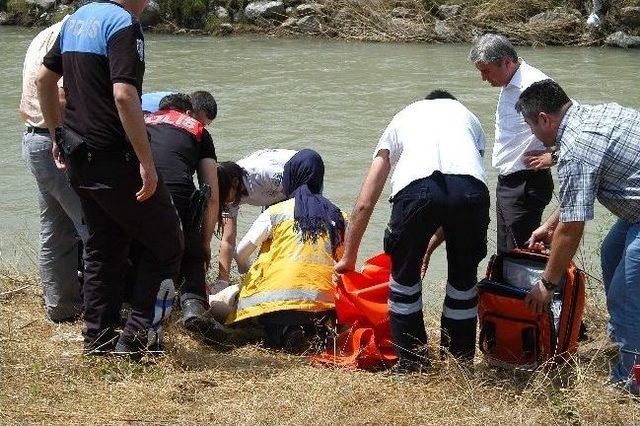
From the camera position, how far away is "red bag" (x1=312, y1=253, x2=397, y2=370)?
14.8ft

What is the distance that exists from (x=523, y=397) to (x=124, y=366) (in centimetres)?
173

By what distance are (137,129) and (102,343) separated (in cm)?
106

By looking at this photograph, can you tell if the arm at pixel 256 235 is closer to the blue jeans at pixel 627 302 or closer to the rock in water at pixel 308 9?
the blue jeans at pixel 627 302

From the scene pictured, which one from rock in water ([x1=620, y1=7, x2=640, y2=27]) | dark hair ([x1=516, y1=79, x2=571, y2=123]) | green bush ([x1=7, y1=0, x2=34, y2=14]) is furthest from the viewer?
green bush ([x1=7, y1=0, x2=34, y2=14])

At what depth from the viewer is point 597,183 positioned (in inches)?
151

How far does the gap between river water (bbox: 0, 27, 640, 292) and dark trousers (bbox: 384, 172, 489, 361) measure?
2.56 meters

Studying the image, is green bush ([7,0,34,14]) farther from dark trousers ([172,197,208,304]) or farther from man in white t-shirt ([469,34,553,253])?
man in white t-shirt ([469,34,553,253])

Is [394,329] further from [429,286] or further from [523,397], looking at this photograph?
[429,286]

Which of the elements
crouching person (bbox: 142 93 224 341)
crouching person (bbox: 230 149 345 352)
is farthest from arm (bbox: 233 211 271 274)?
crouching person (bbox: 142 93 224 341)

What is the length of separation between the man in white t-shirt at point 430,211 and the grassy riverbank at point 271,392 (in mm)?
220

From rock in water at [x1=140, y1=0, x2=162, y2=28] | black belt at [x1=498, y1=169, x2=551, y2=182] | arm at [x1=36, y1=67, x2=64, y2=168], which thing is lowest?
rock in water at [x1=140, y1=0, x2=162, y2=28]

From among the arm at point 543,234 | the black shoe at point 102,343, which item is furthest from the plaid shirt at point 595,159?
→ the black shoe at point 102,343

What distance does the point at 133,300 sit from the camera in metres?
4.40

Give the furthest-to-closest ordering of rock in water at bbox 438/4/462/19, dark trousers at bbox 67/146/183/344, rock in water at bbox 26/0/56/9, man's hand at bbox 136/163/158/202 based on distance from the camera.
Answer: rock in water at bbox 26/0/56/9 → rock in water at bbox 438/4/462/19 → dark trousers at bbox 67/146/183/344 → man's hand at bbox 136/163/158/202
